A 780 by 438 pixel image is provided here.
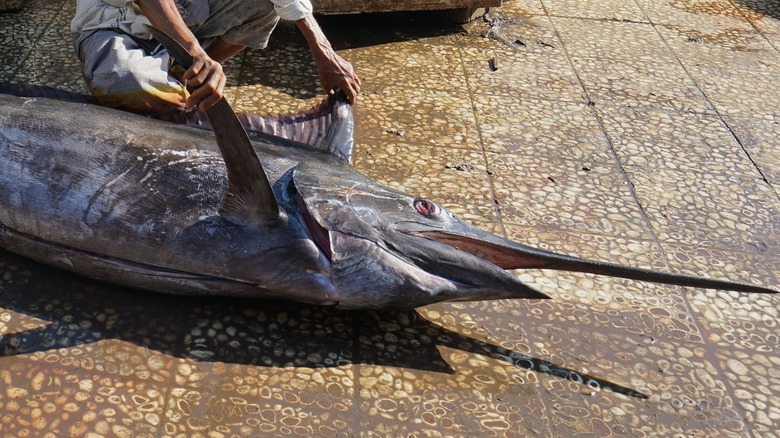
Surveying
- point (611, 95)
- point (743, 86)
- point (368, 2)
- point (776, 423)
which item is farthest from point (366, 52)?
point (776, 423)

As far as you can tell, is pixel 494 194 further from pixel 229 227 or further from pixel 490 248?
pixel 229 227

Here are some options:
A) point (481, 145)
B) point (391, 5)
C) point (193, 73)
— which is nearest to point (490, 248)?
point (193, 73)

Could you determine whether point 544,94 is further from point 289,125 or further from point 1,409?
point 1,409

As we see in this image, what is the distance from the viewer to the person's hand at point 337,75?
10.2ft

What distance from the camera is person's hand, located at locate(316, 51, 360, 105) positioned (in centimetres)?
311

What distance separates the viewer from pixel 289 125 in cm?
301

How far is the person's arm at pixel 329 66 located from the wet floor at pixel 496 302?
1.20ft

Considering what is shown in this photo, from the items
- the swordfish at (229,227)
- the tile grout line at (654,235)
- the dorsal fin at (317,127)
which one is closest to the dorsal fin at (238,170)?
the swordfish at (229,227)

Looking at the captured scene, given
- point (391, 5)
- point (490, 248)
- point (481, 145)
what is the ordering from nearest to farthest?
point (490, 248) → point (481, 145) → point (391, 5)

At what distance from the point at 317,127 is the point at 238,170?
0.76m

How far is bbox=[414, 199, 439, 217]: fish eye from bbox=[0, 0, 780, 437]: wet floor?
35cm

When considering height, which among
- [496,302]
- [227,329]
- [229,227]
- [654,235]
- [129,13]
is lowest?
[654,235]

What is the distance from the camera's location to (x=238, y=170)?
90.5 inches

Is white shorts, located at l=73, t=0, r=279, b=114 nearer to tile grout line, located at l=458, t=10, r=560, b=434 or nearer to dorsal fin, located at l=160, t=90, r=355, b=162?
dorsal fin, located at l=160, t=90, r=355, b=162
